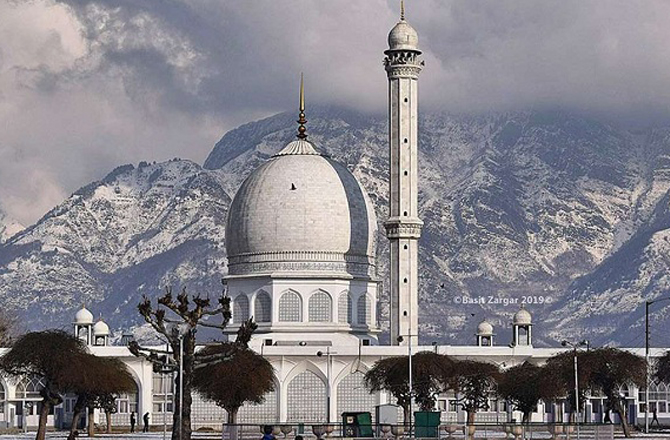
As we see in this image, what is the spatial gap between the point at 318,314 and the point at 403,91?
17.0 m

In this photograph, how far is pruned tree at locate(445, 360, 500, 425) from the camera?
4776 inches

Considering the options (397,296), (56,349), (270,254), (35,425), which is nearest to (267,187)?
(270,254)

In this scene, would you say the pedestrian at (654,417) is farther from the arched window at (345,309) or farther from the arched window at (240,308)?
the arched window at (240,308)

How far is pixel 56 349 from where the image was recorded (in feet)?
322

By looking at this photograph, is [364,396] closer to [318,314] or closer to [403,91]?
[318,314]

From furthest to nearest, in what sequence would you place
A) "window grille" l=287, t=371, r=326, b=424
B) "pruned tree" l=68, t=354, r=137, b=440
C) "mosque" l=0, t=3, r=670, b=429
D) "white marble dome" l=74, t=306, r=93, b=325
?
"white marble dome" l=74, t=306, r=93, b=325 → "window grille" l=287, t=371, r=326, b=424 → "mosque" l=0, t=3, r=670, b=429 → "pruned tree" l=68, t=354, r=137, b=440

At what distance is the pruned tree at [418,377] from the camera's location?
11862 cm

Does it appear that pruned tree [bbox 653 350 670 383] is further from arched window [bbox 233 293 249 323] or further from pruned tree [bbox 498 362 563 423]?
arched window [bbox 233 293 249 323]

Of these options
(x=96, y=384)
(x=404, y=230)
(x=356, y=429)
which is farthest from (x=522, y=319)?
(x=356, y=429)

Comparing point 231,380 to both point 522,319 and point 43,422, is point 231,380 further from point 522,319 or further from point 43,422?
point 522,319

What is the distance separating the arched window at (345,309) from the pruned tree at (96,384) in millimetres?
27128

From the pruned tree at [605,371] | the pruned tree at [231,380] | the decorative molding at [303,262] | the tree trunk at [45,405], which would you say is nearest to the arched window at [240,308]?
the decorative molding at [303,262]

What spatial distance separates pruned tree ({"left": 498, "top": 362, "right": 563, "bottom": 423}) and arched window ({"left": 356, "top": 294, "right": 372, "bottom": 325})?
19591mm

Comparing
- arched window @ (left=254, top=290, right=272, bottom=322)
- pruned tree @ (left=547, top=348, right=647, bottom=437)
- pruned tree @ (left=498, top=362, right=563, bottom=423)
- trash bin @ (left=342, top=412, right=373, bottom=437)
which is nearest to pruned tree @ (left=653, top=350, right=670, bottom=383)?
pruned tree @ (left=547, top=348, right=647, bottom=437)
